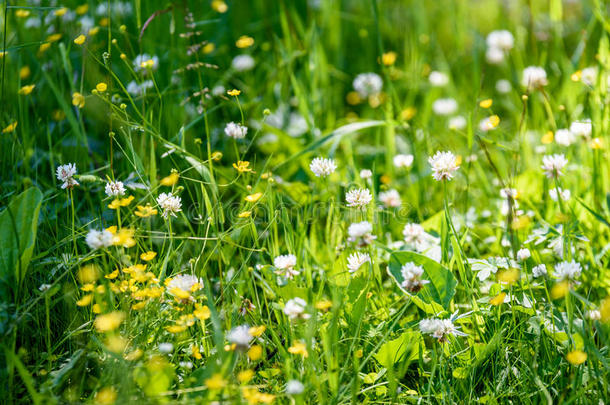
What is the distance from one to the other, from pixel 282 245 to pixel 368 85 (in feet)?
3.57

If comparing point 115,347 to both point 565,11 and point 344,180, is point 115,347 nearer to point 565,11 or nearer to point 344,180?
point 344,180

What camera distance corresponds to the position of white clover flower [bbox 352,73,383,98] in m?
2.48

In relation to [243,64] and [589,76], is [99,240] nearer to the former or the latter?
[243,64]

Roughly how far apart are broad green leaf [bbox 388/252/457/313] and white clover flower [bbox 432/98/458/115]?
1243 millimetres

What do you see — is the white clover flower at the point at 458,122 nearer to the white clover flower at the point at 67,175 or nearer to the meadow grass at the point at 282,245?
the meadow grass at the point at 282,245

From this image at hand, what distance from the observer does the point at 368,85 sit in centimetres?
249

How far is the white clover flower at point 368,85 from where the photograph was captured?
97.7 inches

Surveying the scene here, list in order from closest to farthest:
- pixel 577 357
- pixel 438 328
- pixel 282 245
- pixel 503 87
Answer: pixel 577 357
pixel 438 328
pixel 282 245
pixel 503 87

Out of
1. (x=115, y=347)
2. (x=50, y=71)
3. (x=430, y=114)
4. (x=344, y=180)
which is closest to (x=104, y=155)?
(x=50, y=71)

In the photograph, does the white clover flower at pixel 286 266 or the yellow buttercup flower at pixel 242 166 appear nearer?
the white clover flower at pixel 286 266

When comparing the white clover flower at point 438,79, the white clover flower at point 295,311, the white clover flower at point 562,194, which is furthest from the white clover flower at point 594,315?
the white clover flower at point 438,79

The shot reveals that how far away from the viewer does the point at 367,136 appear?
246 centimetres

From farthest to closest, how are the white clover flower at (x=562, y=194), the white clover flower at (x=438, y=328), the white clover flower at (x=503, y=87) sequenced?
the white clover flower at (x=503, y=87) → the white clover flower at (x=562, y=194) → the white clover flower at (x=438, y=328)

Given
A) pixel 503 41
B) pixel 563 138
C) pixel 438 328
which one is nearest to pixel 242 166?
pixel 438 328
